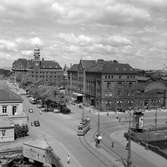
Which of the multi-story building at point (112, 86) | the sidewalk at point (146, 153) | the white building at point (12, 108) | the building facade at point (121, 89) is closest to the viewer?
the sidewalk at point (146, 153)

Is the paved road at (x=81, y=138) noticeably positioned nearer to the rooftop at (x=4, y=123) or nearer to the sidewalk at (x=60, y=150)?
the sidewalk at (x=60, y=150)

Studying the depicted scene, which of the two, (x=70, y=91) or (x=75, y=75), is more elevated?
(x=75, y=75)

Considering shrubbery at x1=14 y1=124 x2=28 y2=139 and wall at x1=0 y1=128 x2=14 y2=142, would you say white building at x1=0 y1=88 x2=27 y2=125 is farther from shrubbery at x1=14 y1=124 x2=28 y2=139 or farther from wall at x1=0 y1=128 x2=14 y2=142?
wall at x1=0 y1=128 x2=14 y2=142

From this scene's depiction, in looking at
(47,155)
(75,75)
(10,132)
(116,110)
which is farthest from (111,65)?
(47,155)

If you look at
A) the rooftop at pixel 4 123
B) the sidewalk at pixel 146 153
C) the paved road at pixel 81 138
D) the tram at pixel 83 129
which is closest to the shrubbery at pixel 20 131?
the paved road at pixel 81 138

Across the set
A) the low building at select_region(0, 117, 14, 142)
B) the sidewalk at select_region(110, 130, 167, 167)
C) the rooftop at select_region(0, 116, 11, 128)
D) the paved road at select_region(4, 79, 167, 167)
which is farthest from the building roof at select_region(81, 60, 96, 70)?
the low building at select_region(0, 117, 14, 142)

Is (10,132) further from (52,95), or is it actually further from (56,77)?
(56,77)

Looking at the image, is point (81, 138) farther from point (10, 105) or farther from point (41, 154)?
point (10, 105)

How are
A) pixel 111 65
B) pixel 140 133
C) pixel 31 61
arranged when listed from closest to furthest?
1. pixel 140 133
2. pixel 111 65
3. pixel 31 61

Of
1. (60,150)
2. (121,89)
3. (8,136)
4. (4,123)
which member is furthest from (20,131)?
(121,89)

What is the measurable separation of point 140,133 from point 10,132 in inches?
787

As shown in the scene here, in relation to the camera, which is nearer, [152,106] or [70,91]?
[152,106]

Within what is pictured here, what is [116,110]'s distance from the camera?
70.4 meters

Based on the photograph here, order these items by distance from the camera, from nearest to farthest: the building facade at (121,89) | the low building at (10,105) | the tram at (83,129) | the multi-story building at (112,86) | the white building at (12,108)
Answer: the tram at (83,129)
the white building at (12,108)
the low building at (10,105)
the multi-story building at (112,86)
the building facade at (121,89)
